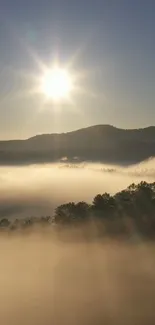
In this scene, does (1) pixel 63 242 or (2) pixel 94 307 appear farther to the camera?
(1) pixel 63 242

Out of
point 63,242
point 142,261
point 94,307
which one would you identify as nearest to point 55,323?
point 94,307

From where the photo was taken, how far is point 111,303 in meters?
80.9

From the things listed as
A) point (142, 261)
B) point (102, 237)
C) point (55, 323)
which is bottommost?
point (55, 323)

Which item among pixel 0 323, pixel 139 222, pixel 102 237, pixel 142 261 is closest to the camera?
pixel 0 323

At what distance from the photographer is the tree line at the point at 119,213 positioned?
115875mm

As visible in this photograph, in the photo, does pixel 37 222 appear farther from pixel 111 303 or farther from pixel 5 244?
pixel 111 303

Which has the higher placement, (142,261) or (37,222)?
(37,222)

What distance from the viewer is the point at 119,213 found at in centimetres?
11662

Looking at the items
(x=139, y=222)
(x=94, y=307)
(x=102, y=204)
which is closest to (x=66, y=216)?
(x=102, y=204)

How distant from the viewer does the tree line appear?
380ft

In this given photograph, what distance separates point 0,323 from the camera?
76.9m

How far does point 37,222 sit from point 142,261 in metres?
39.5

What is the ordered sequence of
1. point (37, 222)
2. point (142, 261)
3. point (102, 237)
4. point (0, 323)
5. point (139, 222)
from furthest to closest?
point (37, 222) < point (102, 237) < point (139, 222) < point (142, 261) < point (0, 323)

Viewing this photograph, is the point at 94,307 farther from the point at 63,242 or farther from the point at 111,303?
the point at 63,242
